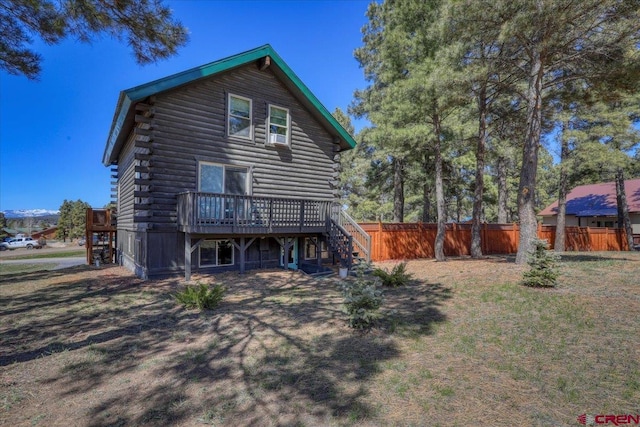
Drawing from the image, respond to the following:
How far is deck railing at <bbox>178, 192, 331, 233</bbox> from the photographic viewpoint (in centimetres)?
896

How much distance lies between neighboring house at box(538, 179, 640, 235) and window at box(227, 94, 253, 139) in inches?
1168

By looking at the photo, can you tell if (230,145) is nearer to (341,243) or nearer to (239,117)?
(239,117)

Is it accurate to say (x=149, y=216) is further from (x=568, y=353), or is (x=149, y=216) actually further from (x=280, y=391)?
(x=568, y=353)

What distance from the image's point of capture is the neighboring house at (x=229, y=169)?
940 centimetres

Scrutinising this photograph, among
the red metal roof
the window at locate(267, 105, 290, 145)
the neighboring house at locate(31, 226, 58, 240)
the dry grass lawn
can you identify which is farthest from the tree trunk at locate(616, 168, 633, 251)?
the neighboring house at locate(31, 226, 58, 240)

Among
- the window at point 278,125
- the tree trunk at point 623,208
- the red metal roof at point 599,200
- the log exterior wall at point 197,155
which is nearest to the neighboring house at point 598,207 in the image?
the red metal roof at point 599,200

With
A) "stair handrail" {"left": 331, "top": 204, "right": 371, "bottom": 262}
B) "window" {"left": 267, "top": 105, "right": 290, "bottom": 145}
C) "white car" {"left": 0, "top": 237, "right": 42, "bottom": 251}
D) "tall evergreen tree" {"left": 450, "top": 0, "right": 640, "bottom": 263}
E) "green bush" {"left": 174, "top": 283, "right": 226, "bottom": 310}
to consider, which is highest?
"tall evergreen tree" {"left": 450, "top": 0, "right": 640, "bottom": 263}

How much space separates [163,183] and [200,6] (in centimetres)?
655

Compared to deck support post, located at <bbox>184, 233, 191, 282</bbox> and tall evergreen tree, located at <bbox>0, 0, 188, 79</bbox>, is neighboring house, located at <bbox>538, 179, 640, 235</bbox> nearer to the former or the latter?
deck support post, located at <bbox>184, 233, 191, 282</bbox>

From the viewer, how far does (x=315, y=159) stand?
1313 cm

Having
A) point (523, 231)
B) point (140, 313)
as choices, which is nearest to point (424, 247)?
point (523, 231)

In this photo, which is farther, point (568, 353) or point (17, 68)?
point (17, 68)

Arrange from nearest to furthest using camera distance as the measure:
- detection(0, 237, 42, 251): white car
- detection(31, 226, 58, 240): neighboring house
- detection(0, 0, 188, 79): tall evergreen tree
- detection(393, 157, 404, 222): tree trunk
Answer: detection(0, 0, 188, 79): tall evergreen tree < detection(393, 157, 404, 222): tree trunk < detection(0, 237, 42, 251): white car < detection(31, 226, 58, 240): neighboring house

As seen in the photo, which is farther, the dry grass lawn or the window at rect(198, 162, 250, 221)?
the window at rect(198, 162, 250, 221)
